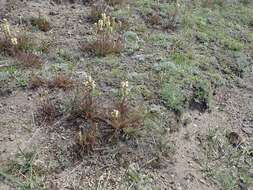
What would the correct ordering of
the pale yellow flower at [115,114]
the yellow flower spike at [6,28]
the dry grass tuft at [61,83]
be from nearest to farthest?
1. the pale yellow flower at [115,114]
2. the dry grass tuft at [61,83]
3. the yellow flower spike at [6,28]

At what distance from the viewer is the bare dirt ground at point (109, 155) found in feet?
16.1

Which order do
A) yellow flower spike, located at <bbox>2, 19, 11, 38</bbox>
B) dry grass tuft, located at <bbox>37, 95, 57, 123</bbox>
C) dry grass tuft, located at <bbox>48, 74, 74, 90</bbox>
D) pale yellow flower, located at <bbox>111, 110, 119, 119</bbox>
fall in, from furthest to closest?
yellow flower spike, located at <bbox>2, 19, 11, 38</bbox> < dry grass tuft, located at <bbox>48, 74, 74, 90</bbox> < dry grass tuft, located at <bbox>37, 95, 57, 123</bbox> < pale yellow flower, located at <bbox>111, 110, 119, 119</bbox>

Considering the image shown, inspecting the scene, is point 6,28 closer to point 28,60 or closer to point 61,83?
point 28,60

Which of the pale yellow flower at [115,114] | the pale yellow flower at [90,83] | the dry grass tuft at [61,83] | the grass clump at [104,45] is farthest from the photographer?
the grass clump at [104,45]

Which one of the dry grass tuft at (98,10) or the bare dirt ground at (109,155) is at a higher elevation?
the dry grass tuft at (98,10)

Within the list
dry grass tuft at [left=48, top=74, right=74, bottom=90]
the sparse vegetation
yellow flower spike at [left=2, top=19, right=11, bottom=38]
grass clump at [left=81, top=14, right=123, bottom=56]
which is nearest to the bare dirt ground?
dry grass tuft at [left=48, top=74, right=74, bottom=90]

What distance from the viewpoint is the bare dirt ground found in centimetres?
491

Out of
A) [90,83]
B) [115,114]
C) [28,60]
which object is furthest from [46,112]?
[28,60]

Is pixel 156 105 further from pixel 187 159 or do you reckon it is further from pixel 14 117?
pixel 14 117

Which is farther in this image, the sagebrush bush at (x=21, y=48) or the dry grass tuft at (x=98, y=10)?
the dry grass tuft at (x=98, y=10)

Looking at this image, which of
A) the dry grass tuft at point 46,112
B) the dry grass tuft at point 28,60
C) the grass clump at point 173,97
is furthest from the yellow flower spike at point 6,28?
the grass clump at point 173,97

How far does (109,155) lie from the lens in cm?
521

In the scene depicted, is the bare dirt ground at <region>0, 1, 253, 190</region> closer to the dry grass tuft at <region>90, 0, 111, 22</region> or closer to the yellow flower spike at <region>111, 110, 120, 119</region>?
the yellow flower spike at <region>111, 110, 120, 119</region>

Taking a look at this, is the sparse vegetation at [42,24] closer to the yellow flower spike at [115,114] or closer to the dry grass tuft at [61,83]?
the dry grass tuft at [61,83]
